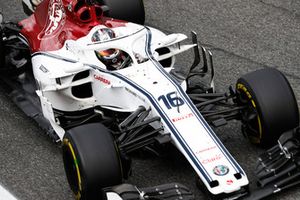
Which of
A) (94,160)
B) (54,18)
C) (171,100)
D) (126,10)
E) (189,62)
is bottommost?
(189,62)

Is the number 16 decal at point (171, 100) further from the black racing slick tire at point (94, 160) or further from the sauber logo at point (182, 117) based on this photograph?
the black racing slick tire at point (94, 160)

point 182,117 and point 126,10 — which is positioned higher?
point 182,117

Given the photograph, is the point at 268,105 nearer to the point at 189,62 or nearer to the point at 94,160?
the point at 94,160

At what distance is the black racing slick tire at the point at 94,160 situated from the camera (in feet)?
21.5

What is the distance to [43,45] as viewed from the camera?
8.45m

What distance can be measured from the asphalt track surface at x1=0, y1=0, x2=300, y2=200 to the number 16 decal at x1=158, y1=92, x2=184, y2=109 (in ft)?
1.69

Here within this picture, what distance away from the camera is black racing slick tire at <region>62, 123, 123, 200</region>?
6.54 m

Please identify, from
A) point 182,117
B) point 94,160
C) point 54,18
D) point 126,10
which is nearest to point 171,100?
point 182,117

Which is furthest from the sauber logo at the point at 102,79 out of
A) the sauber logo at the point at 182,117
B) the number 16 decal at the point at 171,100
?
the sauber logo at the point at 182,117

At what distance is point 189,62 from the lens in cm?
967

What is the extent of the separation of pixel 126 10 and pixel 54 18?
139 cm

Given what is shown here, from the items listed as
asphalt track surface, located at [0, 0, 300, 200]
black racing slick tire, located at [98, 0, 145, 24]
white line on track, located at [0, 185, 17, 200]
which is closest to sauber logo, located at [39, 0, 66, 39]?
asphalt track surface, located at [0, 0, 300, 200]

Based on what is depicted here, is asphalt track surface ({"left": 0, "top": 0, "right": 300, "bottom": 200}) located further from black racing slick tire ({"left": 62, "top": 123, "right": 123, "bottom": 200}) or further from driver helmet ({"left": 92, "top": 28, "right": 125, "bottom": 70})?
driver helmet ({"left": 92, "top": 28, "right": 125, "bottom": 70})

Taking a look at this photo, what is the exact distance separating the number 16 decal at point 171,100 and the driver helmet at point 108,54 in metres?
0.86
